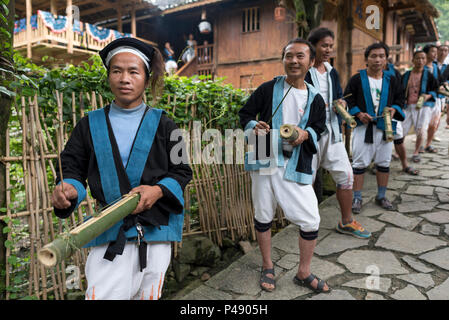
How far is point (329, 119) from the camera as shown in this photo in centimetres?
336

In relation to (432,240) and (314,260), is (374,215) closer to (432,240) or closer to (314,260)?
(432,240)

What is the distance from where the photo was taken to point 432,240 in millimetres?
3578

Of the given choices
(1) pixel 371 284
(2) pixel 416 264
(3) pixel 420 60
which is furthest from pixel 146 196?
(3) pixel 420 60

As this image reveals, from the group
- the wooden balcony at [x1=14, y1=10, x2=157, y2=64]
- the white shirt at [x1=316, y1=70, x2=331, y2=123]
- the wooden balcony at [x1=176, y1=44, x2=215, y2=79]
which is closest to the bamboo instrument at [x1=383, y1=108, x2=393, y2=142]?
the white shirt at [x1=316, y1=70, x2=331, y2=123]

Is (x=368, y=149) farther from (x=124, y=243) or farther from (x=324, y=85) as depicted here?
(x=124, y=243)

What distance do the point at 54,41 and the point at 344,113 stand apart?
10.2 metres

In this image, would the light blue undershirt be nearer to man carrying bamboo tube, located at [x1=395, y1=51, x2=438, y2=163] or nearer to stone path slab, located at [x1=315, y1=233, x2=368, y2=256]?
stone path slab, located at [x1=315, y1=233, x2=368, y2=256]

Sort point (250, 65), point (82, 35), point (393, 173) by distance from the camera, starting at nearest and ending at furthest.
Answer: point (393, 173), point (82, 35), point (250, 65)

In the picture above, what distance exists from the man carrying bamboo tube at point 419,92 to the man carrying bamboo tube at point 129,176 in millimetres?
5550

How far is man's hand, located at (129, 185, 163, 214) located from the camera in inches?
61.9

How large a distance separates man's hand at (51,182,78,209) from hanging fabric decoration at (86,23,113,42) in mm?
10625

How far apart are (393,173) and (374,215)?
216 centimetres

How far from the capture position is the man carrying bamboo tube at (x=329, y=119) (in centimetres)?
322
